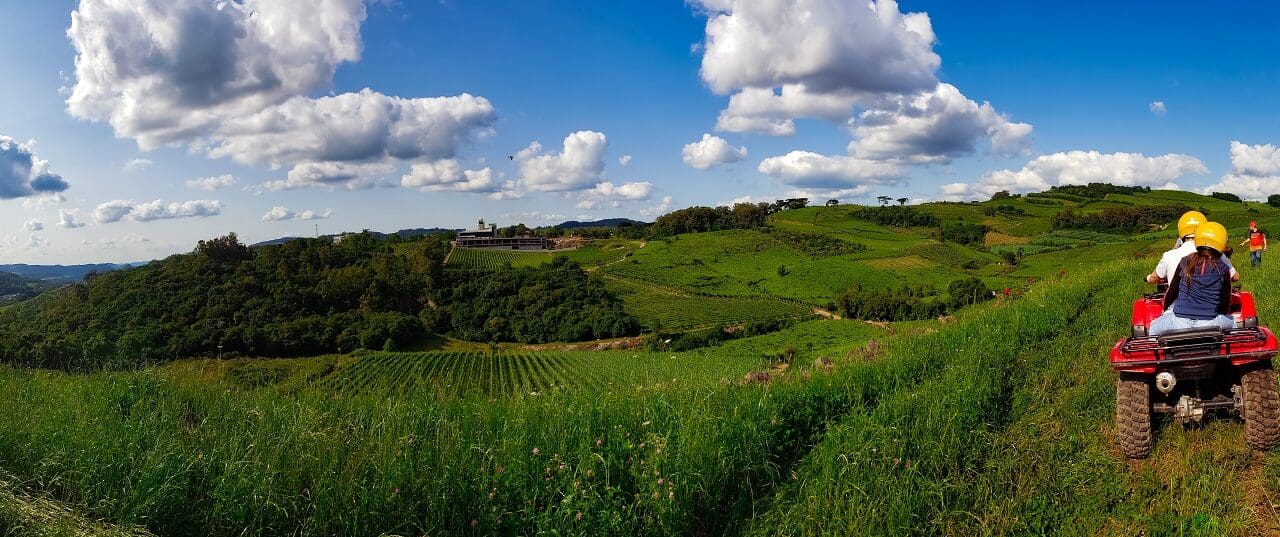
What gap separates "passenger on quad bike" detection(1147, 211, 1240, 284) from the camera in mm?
5352

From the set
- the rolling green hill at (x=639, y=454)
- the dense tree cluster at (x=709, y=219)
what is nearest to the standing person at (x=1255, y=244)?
the rolling green hill at (x=639, y=454)

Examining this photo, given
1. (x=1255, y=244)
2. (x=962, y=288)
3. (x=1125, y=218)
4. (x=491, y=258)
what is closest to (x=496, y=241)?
(x=491, y=258)

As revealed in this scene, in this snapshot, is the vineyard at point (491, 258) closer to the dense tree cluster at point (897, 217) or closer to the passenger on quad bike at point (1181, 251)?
the dense tree cluster at point (897, 217)

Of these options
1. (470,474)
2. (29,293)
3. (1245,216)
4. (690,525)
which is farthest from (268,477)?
(29,293)

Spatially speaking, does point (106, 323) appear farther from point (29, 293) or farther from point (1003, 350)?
point (1003, 350)

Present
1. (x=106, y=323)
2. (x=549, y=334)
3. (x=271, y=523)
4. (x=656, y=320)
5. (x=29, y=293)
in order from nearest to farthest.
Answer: (x=271, y=523), (x=106, y=323), (x=656, y=320), (x=549, y=334), (x=29, y=293)

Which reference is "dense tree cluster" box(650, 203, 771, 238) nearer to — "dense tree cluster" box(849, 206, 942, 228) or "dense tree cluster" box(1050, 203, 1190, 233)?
"dense tree cluster" box(849, 206, 942, 228)

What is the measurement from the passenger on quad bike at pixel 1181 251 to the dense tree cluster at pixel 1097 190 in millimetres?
169438

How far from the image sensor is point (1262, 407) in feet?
15.0

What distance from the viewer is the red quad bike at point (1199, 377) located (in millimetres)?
4582

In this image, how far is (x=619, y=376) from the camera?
696 cm

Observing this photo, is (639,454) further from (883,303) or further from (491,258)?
(491,258)

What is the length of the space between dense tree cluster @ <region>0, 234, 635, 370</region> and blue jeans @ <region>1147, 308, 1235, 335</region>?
8165 cm

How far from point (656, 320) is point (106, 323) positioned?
254 ft
